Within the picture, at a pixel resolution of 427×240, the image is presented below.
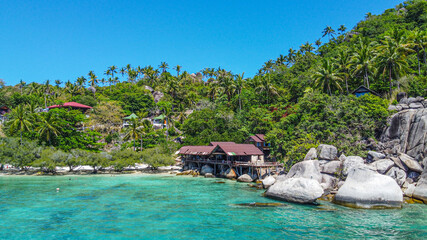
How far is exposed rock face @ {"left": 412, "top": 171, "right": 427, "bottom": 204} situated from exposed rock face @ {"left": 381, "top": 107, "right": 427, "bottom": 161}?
4415 millimetres

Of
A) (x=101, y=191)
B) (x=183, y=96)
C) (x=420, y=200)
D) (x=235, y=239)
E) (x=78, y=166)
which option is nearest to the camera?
(x=235, y=239)

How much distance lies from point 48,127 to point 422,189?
193ft

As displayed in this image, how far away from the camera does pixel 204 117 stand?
6069cm

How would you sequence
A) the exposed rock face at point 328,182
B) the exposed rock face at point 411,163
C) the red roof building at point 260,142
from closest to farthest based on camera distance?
the exposed rock face at point 411,163 → the exposed rock face at point 328,182 → the red roof building at point 260,142

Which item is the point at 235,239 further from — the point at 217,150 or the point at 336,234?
the point at 217,150

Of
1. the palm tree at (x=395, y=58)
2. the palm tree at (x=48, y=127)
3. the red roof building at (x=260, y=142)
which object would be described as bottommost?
the red roof building at (x=260, y=142)

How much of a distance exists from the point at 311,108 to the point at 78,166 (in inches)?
1711

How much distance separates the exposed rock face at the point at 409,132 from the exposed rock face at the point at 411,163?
1.64 m

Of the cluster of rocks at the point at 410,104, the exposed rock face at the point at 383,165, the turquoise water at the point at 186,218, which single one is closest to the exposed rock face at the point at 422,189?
the turquoise water at the point at 186,218

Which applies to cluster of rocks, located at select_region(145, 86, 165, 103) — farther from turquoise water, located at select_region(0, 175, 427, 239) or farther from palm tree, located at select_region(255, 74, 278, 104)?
turquoise water, located at select_region(0, 175, 427, 239)

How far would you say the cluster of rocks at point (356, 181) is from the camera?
2288 cm

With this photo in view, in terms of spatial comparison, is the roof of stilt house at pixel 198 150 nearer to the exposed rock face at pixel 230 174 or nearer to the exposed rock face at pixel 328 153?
the exposed rock face at pixel 230 174

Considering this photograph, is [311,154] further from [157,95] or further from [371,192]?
[157,95]

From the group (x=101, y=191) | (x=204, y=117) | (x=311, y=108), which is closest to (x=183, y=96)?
(x=204, y=117)
